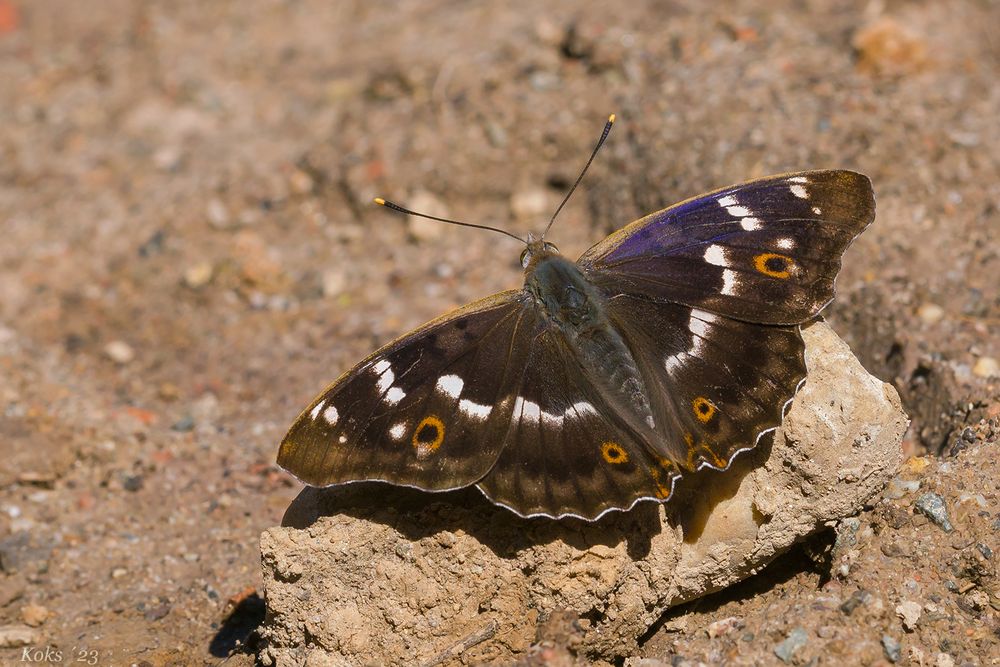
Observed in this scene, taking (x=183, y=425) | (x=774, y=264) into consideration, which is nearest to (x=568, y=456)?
(x=774, y=264)

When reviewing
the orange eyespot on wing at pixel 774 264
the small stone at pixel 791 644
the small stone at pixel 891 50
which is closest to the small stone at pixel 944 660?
the small stone at pixel 791 644

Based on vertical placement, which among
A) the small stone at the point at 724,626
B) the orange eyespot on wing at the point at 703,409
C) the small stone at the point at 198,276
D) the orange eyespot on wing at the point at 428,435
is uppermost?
the orange eyespot on wing at the point at 703,409

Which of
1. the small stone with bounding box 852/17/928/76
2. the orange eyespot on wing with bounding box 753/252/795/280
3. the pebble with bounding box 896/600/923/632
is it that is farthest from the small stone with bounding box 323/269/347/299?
the pebble with bounding box 896/600/923/632

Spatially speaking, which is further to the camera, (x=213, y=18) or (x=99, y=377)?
(x=213, y=18)

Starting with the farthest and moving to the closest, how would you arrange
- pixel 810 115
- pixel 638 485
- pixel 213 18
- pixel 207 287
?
pixel 213 18
pixel 207 287
pixel 810 115
pixel 638 485

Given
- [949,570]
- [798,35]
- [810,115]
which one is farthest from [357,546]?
[798,35]

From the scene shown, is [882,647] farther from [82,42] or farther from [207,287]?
[82,42]

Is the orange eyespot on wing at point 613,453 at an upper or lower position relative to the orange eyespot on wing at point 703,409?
lower

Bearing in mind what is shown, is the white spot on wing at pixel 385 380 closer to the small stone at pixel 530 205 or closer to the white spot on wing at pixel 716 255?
the white spot on wing at pixel 716 255
